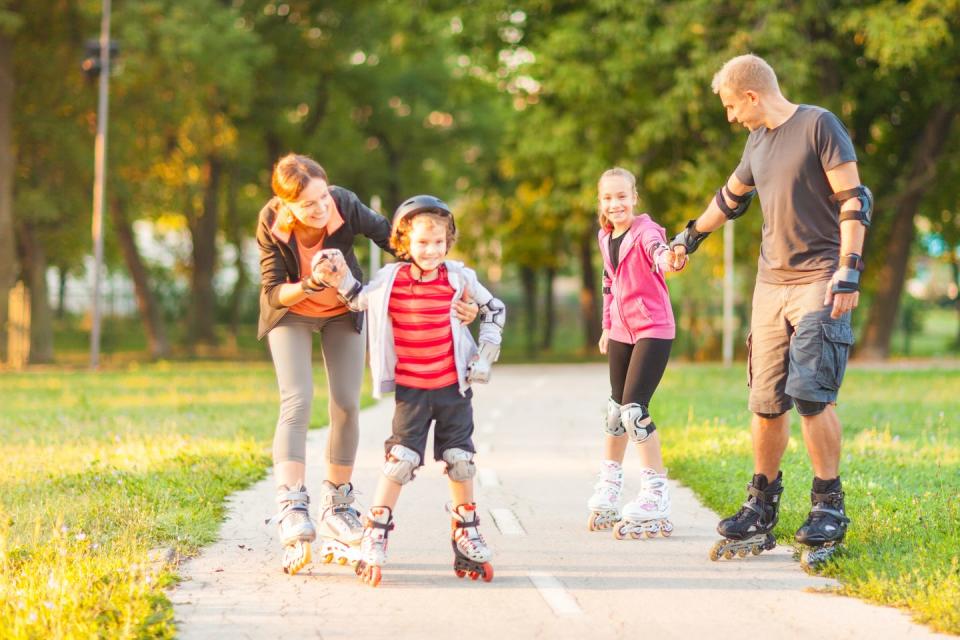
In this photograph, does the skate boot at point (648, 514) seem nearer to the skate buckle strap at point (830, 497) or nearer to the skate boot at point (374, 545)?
the skate buckle strap at point (830, 497)

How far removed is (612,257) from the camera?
6531mm

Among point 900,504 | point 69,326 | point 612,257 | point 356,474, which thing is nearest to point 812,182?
point 612,257

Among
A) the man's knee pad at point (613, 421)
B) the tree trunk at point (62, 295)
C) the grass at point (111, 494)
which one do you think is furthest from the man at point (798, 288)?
the tree trunk at point (62, 295)

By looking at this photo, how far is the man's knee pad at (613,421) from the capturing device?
6547 millimetres

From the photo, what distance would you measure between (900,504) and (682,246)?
1.94 meters

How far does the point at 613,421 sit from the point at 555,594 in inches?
64.0

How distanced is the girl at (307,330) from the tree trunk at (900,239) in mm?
20849

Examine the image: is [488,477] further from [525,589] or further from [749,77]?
[749,77]

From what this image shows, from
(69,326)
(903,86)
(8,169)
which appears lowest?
(69,326)

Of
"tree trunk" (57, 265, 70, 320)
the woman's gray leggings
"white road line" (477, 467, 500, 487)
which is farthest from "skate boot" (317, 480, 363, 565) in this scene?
"tree trunk" (57, 265, 70, 320)

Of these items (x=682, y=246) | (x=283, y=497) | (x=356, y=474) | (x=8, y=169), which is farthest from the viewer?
(x=8, y=169)

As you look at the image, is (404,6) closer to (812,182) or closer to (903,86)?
(903,86)

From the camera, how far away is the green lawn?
4.70 metres

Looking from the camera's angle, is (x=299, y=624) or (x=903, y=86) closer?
(x=299, y=624)
